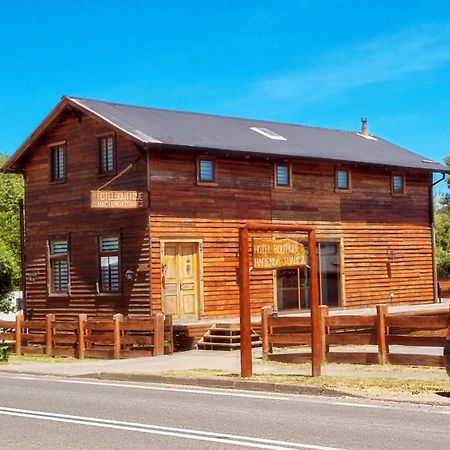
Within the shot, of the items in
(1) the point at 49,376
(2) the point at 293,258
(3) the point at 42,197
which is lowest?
(1) the point at 49,376

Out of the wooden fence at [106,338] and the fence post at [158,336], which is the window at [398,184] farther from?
the fence post at [158,336]

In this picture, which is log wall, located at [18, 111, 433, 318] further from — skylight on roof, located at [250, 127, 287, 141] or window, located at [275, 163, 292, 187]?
skylight on roof, located at [250, 127, 287, 141]

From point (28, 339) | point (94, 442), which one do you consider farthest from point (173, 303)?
point (94, 442)

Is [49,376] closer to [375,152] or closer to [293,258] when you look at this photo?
[293,258]

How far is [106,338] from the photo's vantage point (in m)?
23.7

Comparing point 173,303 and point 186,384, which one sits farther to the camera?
point 173,303

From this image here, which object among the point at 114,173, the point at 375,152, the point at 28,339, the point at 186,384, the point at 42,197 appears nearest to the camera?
the point at 186,384

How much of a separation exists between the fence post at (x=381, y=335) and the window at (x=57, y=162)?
47.6 feet

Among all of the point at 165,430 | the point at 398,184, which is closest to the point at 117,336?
→ the point at 165,430

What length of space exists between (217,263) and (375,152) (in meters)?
9.33

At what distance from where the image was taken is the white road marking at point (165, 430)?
9.41m

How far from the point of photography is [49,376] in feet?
64.5

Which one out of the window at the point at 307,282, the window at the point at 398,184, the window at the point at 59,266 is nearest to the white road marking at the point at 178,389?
the window at the point at 59,266

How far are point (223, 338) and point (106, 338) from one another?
322 centimetres
